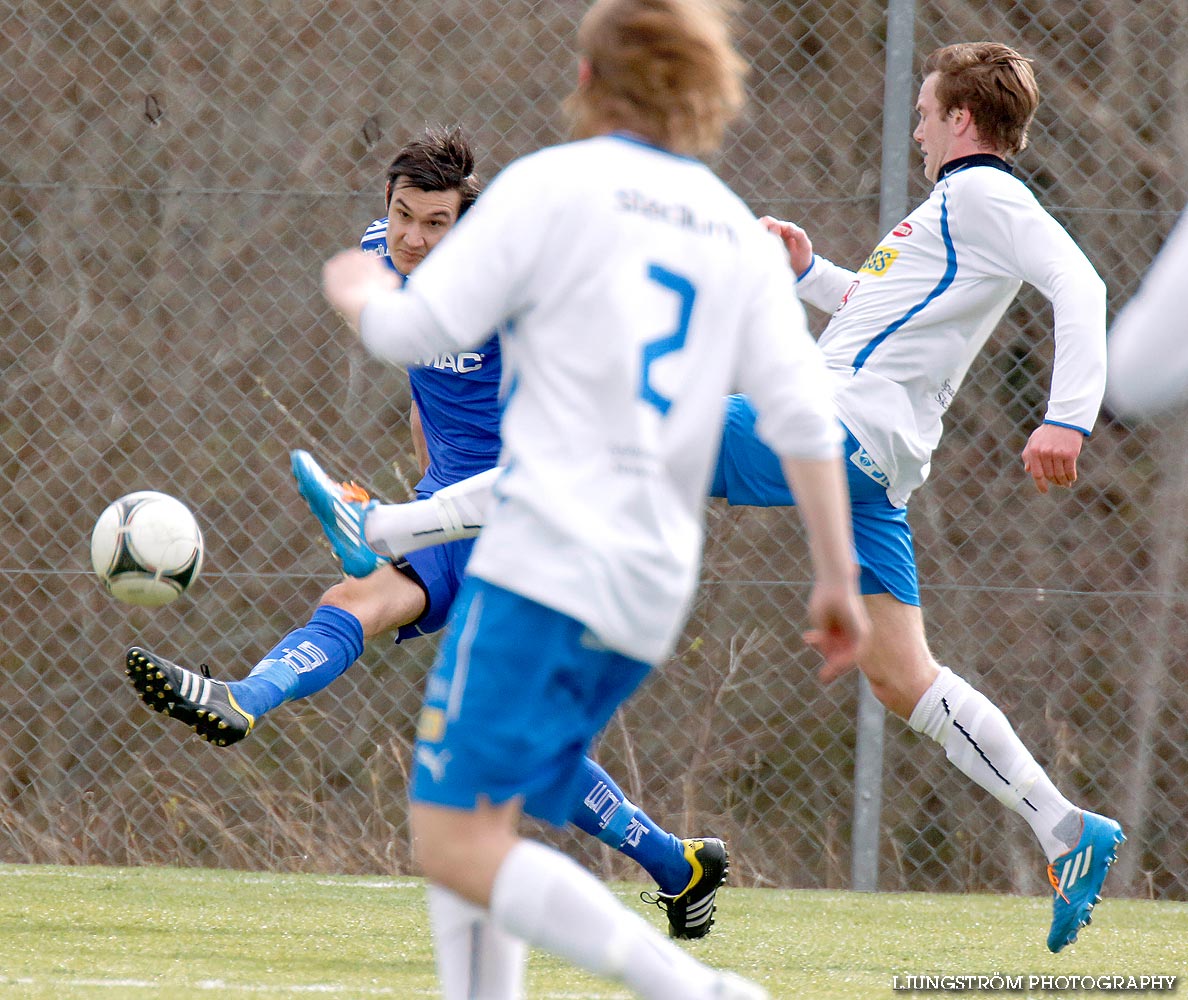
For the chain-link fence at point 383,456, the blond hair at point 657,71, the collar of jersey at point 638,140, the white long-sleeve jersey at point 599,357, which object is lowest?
the chain-link fence at point 383,456

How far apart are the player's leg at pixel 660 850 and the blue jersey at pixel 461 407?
0.89 m

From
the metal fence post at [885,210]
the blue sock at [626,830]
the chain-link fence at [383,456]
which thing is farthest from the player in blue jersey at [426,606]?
the chain-link fence at [383,456]

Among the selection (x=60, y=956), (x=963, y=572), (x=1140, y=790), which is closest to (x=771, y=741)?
(x=963, y=572)

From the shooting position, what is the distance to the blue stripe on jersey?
11.0ft

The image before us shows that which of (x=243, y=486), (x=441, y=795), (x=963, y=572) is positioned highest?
(x=441, y=795)

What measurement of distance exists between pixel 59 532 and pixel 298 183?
1.67m

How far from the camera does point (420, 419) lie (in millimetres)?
4160

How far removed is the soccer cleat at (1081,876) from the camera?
3182 mm

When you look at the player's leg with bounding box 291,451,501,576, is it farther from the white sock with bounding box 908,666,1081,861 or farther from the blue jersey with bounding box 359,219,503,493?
the white sock with bounding box 908,666,1081,861

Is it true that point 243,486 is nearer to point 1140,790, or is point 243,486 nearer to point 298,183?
point 298,183

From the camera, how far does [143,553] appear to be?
3.38 m

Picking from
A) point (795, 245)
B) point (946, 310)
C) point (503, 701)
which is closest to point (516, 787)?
point (503, 701)

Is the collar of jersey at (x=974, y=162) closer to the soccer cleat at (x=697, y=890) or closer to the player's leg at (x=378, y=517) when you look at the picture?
the player's leg at (x=378, y=517)

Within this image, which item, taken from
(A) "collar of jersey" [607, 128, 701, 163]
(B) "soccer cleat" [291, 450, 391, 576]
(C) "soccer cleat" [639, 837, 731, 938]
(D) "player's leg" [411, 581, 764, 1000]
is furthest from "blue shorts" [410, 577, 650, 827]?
(C) "soccer cleat" [639, 837, 731, 938]
